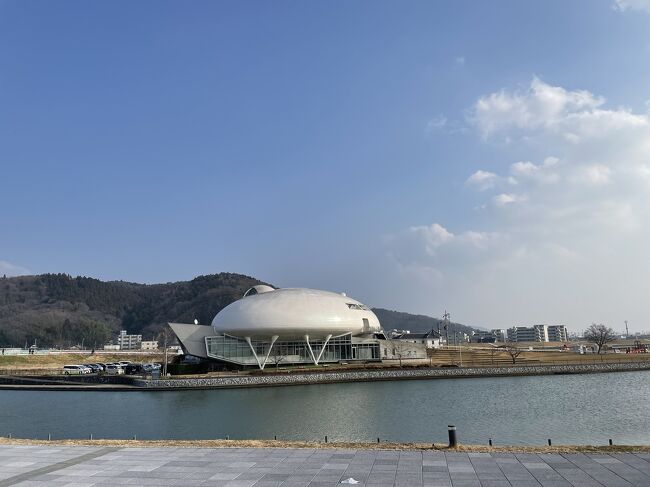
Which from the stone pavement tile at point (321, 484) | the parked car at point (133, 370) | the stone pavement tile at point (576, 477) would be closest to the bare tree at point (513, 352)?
the parked car at point (133, 370)

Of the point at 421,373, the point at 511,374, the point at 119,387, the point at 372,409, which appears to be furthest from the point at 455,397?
the point at 119,387

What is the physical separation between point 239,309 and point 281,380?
17.5 metres

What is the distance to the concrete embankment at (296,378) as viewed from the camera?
5684 centimetres

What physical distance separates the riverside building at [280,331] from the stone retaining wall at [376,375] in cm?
1260

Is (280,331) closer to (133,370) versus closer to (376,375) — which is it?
(376,375)

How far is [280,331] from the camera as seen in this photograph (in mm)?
72562

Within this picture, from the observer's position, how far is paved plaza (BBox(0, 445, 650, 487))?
12.1m

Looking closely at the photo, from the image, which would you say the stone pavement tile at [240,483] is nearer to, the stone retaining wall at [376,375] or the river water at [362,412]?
the river water at [362,412]

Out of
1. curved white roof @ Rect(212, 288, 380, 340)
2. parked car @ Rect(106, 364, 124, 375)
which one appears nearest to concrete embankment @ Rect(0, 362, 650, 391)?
parked car @ Rect(106, 364, 124, 375)

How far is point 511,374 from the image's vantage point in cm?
6575

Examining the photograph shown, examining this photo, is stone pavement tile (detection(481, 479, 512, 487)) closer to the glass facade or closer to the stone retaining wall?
the stone retaining wall

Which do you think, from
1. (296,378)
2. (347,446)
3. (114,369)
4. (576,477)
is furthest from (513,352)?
(576,477)

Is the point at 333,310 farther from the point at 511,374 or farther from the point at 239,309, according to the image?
the point at 511,374

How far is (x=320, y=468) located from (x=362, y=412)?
22481 millimetres
